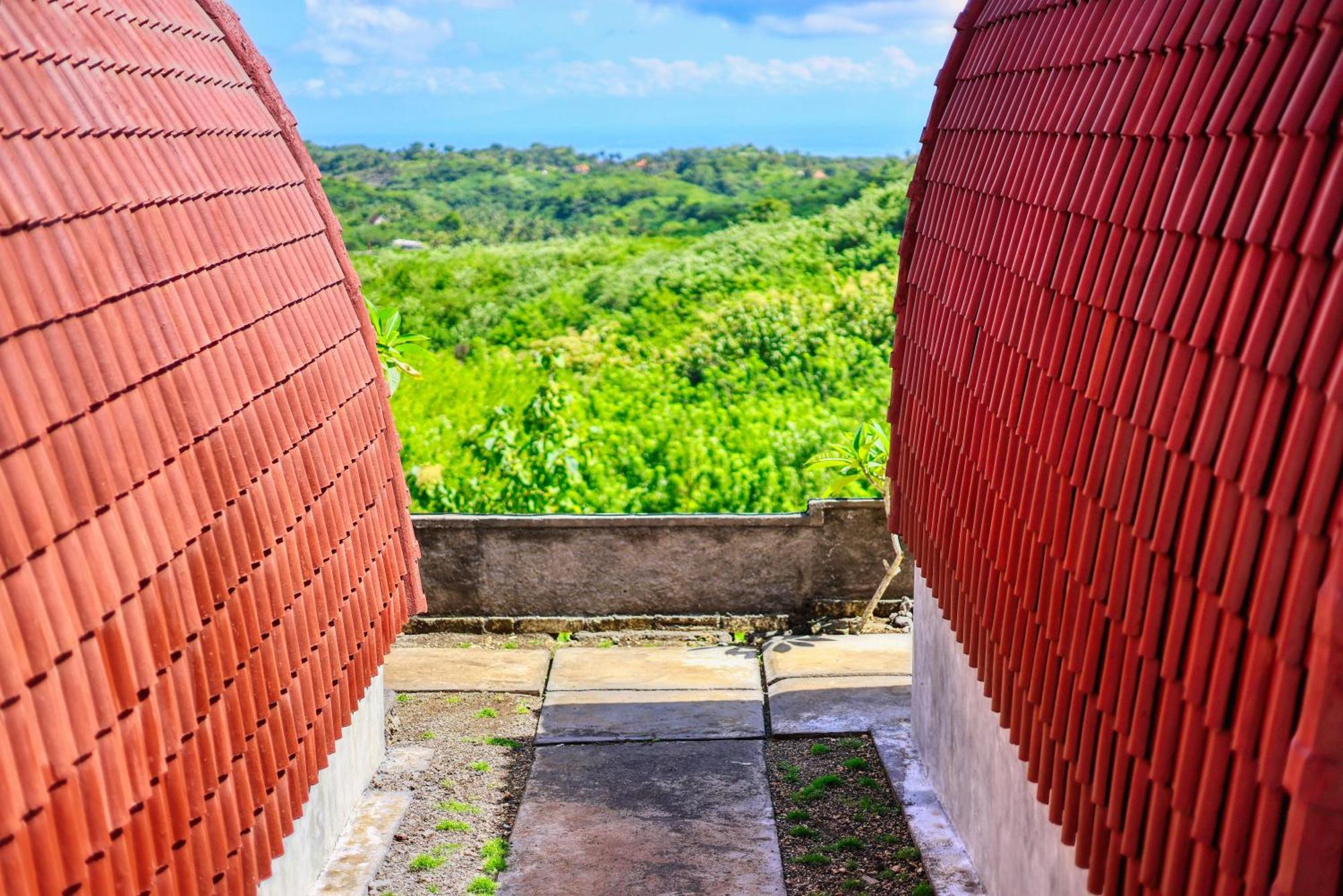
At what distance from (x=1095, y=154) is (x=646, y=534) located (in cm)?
729

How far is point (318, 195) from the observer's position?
725cm

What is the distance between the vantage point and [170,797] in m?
4.09

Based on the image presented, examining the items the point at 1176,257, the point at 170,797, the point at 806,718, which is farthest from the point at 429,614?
the point at 1176,257

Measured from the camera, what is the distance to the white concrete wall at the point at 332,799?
6570mm

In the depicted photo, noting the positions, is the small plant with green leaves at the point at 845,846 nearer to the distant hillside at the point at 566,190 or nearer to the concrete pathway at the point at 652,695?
the concrete pathway at the point at 652,695

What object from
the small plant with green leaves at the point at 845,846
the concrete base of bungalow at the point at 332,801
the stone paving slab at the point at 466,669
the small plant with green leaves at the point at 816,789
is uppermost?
the concrete base of bungalow at the point at 332,801

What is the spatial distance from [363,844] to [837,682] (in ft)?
13.2

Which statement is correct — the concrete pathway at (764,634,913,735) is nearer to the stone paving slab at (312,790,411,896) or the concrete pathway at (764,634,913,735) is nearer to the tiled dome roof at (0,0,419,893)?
the stone paving slab at (312,790,411,896)

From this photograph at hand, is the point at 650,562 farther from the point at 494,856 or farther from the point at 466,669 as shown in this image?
the point at 494,856

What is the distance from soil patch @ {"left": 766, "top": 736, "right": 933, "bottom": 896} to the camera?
7438 mm

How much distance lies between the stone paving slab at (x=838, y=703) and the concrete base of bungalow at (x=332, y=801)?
2.76m

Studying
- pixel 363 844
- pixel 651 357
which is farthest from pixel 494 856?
pixel 651 357

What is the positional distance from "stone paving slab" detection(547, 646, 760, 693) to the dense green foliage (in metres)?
2.17

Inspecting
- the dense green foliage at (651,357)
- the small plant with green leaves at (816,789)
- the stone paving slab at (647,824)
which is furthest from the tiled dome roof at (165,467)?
the dense green foliage at (651,357)
